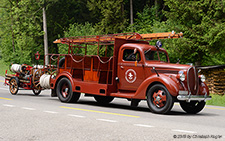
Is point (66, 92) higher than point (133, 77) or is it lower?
lower

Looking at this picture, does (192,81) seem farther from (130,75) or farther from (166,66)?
(130,75)

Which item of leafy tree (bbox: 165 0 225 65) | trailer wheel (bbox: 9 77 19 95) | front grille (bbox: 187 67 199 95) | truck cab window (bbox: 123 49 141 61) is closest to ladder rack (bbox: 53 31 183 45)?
truck cab window (bbox: 123 49 141 61)

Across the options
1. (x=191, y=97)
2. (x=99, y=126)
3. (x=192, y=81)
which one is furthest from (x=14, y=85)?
(x=99, y=126)

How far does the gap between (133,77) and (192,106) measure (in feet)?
7.56

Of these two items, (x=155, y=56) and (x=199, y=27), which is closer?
(x=155, y=56)

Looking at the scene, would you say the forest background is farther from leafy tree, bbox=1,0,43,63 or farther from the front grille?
the front grille

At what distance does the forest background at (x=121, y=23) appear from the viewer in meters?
30.0

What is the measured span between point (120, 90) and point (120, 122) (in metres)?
3.63

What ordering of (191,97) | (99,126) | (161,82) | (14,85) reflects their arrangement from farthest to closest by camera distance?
(14,85)
(161,82)
(191,97)
(99,126)

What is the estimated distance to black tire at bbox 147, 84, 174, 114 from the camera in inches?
459

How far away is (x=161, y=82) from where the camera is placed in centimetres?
1191

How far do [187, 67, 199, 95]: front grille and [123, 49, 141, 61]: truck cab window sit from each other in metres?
1.96

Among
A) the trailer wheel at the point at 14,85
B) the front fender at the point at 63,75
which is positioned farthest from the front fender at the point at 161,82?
the trailer wheel at the point at 14,85

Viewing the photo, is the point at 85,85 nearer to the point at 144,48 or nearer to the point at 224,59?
the point at 144,48
